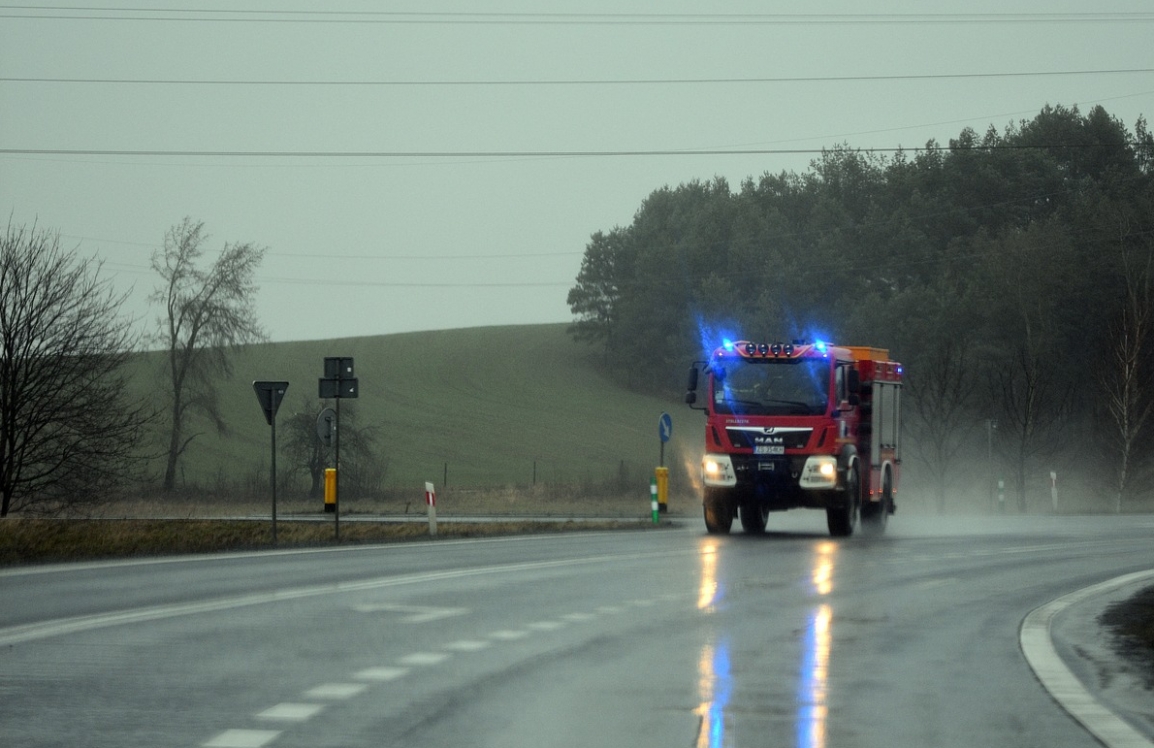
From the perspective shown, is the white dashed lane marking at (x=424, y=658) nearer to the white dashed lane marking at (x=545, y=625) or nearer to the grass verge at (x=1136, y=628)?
the white dashed lane marking at (x=545, y=625)

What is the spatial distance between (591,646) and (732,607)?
11.1ft

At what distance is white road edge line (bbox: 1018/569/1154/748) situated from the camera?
7.84 m

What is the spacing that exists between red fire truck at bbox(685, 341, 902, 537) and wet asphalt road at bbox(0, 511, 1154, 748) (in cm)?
679

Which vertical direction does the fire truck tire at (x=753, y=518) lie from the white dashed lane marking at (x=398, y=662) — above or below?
above

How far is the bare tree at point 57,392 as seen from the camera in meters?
36.6

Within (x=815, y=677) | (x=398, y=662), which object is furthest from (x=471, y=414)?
(x=815, y=677)

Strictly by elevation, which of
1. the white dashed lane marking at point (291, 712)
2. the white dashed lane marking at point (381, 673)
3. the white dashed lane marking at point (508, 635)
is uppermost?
the white dashed lane marking at point (508, 635)

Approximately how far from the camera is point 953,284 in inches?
3445

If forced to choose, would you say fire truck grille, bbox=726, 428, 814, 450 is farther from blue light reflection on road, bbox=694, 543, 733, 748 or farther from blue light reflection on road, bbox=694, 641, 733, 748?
blue light reflection on road, bbox=694, 641, 733, 748

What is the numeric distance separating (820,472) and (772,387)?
1.67 m

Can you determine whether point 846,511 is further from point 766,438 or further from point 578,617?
point 578,617

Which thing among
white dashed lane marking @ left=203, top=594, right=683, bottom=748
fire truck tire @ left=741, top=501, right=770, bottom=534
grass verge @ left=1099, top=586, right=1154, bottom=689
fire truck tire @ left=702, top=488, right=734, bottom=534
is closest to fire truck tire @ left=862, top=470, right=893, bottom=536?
fire truck tire @ left=741, top=501, right=770, bottom=534

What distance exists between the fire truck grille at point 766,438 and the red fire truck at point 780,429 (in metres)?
0.02

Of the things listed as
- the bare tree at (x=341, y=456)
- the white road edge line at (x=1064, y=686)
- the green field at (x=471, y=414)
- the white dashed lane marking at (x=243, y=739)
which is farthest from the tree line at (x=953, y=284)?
the white dashed lane marking at (x=243, y=739)
